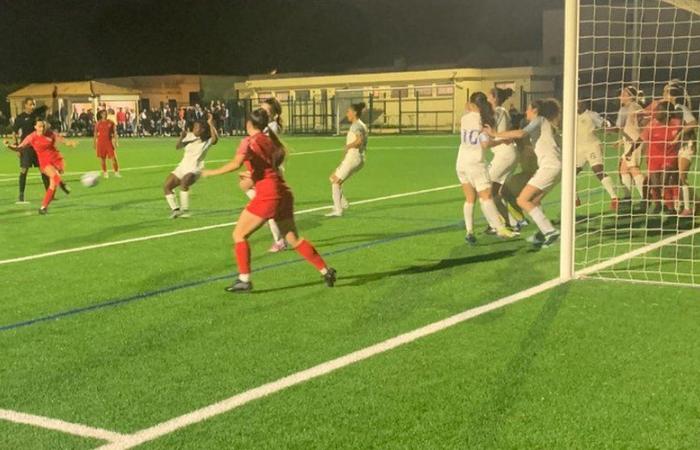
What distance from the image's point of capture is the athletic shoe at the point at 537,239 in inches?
440

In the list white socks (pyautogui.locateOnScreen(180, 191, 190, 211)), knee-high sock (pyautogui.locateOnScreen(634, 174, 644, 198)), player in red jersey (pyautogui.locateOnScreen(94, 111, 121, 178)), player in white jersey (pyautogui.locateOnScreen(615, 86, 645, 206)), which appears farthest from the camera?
player in red jersey (pyautogui.locateOnScreen(94, 111, 121, 178))

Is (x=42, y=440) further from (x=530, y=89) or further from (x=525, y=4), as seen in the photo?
(x=525, y=4)

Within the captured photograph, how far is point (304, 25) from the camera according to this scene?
90.2 meters

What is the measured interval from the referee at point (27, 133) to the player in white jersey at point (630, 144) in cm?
1159

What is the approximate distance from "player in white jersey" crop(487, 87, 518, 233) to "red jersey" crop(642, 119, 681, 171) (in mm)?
2511

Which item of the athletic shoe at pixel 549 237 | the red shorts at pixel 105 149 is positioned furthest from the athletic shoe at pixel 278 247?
the red shorts at pixel 105 149

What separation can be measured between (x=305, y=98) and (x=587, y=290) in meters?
49.3

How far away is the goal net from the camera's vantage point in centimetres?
980

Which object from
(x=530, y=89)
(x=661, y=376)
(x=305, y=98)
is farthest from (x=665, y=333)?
(x=305, y=98)

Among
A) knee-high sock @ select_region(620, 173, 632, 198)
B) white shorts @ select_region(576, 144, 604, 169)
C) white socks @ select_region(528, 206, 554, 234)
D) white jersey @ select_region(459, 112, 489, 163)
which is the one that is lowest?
white socks @ select_region(528, 206, 554, 234)

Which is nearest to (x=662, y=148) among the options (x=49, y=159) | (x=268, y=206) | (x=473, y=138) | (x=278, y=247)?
(x=473, y=138)

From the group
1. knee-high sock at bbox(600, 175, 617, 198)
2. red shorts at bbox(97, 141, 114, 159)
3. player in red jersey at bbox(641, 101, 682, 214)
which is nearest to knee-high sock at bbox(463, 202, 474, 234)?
player in red jersey at bbox(641, 101, 682, 214)

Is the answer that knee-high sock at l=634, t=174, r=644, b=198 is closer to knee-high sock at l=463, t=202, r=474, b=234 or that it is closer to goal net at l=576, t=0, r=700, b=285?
goal net at l=576, t=0, r=700, b=285

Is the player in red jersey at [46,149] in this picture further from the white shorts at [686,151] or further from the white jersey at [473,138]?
the white shorts at [686,151]
